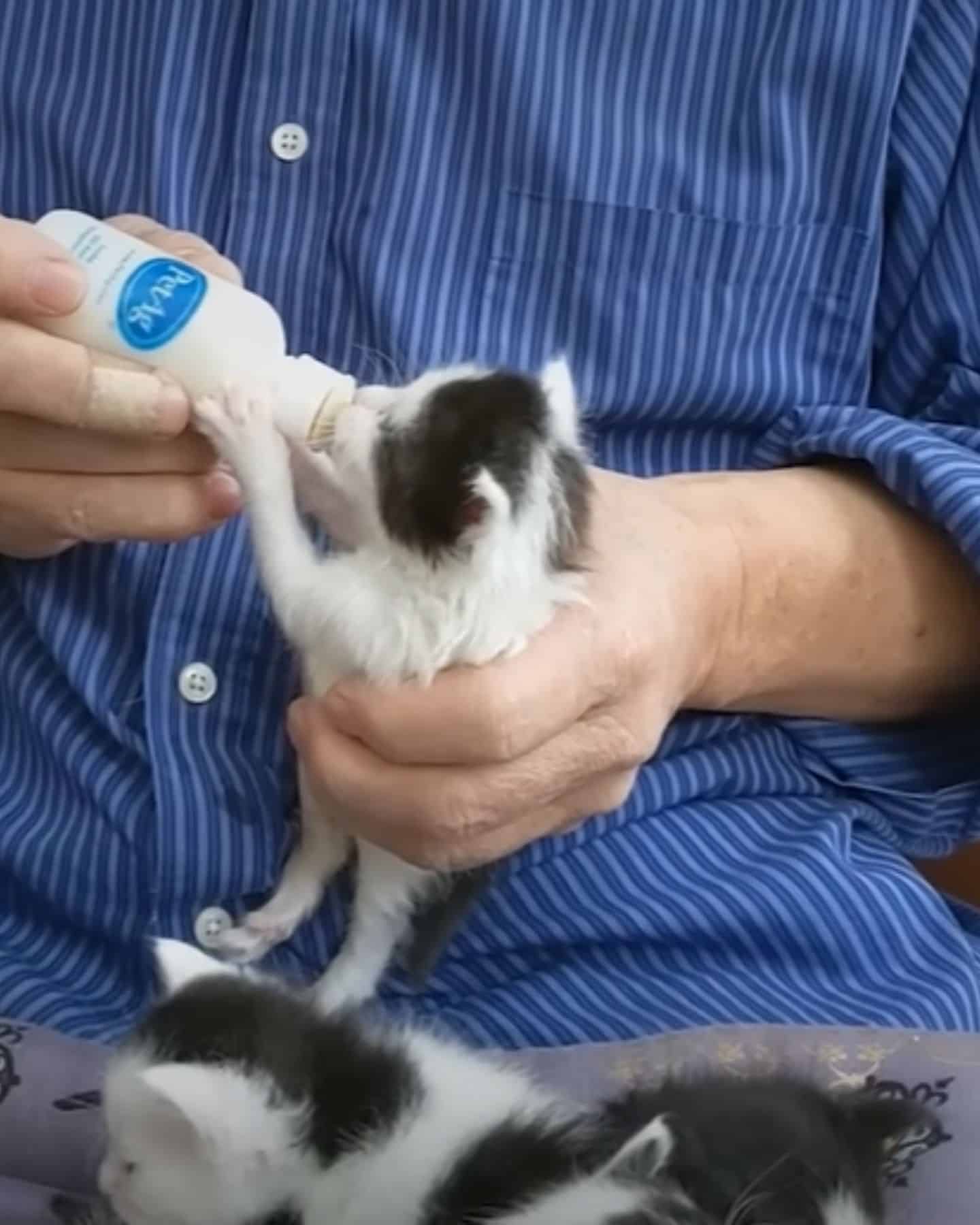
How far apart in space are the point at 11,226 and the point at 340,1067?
0.42m

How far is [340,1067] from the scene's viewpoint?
93 centimetres

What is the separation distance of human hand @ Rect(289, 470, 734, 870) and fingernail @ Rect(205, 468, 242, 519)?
0.35ft

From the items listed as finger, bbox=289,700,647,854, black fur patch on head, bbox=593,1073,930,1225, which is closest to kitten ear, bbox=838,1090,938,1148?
black fur patch on head, bbox=593,1073,930,1225

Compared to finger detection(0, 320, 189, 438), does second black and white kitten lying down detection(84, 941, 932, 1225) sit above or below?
below

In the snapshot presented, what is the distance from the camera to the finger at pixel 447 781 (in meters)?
1.01

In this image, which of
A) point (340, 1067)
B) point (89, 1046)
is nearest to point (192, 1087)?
point (340, 1067)

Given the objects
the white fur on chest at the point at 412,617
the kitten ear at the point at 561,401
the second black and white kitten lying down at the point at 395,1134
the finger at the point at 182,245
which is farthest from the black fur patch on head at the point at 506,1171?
the finger at the point at 182,245

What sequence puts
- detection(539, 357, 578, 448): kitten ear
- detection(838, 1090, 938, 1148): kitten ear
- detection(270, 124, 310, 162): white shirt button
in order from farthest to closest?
1. detection(270, 124, 310, 162): white shirt button
2. detection(539, 357, 578, 448): kitten ear
3. detection(838, 1090, 938, 1148): kitten ear

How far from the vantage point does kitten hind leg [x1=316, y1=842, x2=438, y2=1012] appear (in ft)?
3.59

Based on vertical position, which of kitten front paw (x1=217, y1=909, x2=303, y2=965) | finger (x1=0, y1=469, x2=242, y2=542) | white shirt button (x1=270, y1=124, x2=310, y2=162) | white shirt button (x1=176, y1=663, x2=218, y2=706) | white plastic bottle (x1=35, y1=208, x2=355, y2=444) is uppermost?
white shirt button (x1=270, y1=124, x2=310, y2=162)

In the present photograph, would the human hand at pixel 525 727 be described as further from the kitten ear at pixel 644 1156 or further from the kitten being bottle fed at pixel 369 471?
the kitten ear at pixel 644 1156

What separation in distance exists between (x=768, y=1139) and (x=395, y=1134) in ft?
0.54

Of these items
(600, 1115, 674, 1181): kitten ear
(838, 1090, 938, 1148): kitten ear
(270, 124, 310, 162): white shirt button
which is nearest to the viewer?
(600, 1115, 674, 1181): kitten ear

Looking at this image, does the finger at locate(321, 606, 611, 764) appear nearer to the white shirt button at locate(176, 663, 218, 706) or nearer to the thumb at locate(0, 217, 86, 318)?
the white shirt button at locate(176, 663, 218, 706)
